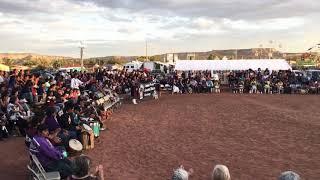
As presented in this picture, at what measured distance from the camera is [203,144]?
46.1ft

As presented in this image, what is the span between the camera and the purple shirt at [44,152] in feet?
29.5

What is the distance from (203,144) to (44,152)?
607cm

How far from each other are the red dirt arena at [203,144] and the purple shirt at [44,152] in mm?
1645

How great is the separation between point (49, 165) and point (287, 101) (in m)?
20.9

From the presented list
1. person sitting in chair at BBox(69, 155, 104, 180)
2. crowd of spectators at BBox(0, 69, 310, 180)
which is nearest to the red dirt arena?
crowd of spectators at BBox(0, 69, 310, 180)

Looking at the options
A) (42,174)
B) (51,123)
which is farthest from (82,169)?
(51,123)

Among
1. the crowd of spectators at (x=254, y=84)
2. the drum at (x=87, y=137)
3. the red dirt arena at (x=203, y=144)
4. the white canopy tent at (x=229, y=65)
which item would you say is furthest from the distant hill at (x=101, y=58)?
the drum at (x=87, y=137)

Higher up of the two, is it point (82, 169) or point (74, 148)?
point (82, 169)

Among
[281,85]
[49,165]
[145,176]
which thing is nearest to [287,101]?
[281,85]

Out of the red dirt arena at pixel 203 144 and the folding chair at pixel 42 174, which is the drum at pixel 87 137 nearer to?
the red dirt arena at pixel 203 144

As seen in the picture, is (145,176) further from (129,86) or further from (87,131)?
(129,86)

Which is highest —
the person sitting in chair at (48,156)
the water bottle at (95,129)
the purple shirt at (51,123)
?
the purple shirt at (51,123)

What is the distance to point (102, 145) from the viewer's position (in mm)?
14070

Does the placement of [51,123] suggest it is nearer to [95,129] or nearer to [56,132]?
[56,132]
